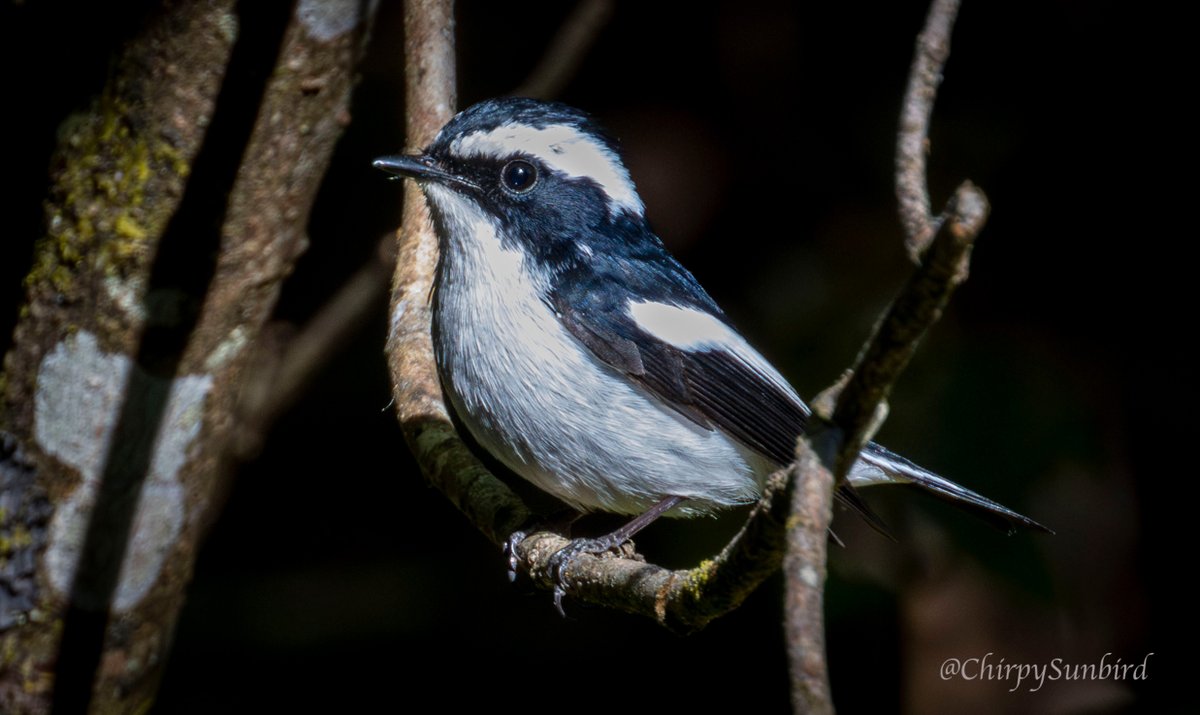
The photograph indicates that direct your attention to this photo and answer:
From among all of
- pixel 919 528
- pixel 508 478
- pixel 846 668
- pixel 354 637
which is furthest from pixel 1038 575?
pixel 354 637

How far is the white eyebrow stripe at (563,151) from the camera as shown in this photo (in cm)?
258

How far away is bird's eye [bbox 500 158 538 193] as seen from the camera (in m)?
2.62

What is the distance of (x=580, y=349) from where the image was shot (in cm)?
251

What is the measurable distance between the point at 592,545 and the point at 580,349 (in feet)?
1.43

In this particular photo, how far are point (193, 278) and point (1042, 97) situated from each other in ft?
8.95

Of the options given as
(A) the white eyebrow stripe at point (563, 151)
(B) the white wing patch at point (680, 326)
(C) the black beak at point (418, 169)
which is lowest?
(B) the white wing patch at point (680, 326)

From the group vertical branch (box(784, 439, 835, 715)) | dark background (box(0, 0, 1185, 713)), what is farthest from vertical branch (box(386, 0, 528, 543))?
vertical branch (box(784, 439, 835, 715))

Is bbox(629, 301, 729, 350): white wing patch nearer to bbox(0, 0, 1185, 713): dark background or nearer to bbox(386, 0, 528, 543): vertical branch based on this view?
bbox(386, 0, 528, 543): vertical branch

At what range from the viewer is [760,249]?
13.4 ft

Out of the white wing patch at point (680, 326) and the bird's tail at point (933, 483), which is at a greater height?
the white wing patch at point (680, 326)

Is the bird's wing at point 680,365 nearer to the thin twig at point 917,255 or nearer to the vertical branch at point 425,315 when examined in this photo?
the vertical branch at point 425,315

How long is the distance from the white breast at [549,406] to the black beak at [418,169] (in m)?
0.04

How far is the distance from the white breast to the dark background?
0.74 meters

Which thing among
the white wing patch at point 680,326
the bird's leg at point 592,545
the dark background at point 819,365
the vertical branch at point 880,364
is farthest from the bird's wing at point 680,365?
the vertical branch at point 880,364
